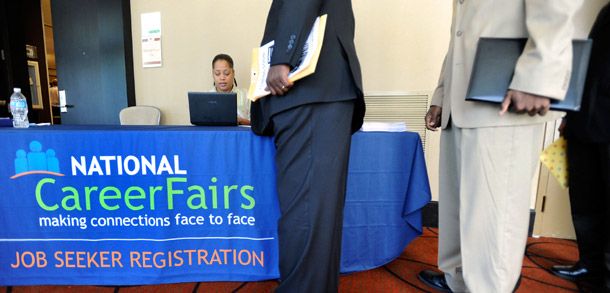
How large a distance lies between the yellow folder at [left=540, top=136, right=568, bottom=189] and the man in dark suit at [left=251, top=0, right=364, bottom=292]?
Answer: 131 cm

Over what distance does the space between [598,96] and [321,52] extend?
4.22 ft

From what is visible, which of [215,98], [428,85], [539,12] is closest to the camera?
[539,12]

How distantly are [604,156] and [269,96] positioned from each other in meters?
1.47

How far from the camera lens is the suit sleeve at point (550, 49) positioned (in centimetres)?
70

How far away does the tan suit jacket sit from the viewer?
708 mm

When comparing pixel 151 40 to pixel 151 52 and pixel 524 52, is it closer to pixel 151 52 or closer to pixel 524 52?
pixel 151 52

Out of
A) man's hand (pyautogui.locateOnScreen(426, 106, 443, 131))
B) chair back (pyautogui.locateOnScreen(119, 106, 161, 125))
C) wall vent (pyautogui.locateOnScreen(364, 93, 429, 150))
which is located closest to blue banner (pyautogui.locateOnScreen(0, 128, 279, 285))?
man's hand (pyautogui.locateOnScreen(426, 106, 443, 131))

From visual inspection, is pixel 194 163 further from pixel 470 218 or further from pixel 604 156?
pixel 604 156

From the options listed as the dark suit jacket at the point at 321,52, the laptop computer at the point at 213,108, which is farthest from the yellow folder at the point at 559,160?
the laptop computer at the point at 213,108

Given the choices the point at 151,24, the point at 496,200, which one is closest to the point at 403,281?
the point at 496,200

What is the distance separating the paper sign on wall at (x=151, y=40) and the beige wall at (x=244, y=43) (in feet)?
0.15

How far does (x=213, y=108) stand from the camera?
1.32m

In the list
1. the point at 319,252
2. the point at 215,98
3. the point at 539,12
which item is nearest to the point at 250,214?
the point at 319,252

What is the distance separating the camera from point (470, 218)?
35.8 inches
